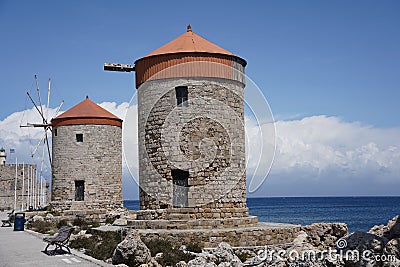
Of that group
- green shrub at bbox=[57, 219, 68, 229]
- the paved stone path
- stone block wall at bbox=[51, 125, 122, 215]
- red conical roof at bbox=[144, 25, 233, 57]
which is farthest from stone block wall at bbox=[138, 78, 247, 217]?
stone block wall at bbox=[51, 125, 122, 215]

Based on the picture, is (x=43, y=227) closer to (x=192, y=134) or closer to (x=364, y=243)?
(x=192, y=134)

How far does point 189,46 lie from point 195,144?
10.8ft

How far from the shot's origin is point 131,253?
31.8 feet

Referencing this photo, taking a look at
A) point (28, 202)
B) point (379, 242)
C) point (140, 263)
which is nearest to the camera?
point (379, 242)

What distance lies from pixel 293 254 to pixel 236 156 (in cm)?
811

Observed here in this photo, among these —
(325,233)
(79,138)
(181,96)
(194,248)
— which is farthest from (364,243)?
(79,138)

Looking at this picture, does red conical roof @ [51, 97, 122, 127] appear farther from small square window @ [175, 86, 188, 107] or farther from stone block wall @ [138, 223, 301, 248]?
stone block wall @ [138, 223, 301, 248]

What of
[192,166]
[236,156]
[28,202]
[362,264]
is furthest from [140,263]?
[28,202]

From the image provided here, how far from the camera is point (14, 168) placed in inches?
1586

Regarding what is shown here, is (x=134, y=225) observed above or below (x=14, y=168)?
below

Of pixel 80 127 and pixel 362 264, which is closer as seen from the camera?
pixel 362 264

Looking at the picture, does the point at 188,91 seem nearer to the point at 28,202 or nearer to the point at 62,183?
the point at 62,183

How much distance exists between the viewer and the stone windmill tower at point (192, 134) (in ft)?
49.8

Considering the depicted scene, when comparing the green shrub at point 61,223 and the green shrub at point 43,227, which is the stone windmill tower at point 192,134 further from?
the green shrub at point 61,223
